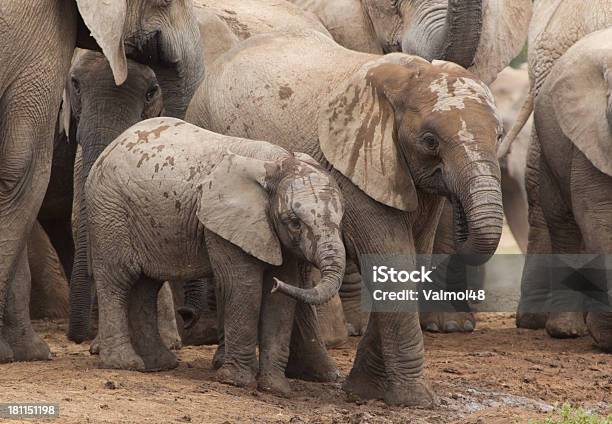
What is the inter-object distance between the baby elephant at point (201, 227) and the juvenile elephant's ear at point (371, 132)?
6.4 inches

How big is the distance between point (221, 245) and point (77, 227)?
180 cm

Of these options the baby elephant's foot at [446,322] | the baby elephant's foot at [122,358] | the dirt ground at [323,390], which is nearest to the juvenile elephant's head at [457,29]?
the baby elephant's foot at [446,322]

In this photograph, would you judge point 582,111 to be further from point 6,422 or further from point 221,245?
point 6,422

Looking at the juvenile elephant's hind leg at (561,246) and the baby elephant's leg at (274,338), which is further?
the juvenile elephant's hind leg at (561,246)

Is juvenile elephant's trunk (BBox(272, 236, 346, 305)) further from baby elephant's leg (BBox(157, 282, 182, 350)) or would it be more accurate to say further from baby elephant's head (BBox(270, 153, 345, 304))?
baby elephant's leg (BBox(157, 282, 182, 350))

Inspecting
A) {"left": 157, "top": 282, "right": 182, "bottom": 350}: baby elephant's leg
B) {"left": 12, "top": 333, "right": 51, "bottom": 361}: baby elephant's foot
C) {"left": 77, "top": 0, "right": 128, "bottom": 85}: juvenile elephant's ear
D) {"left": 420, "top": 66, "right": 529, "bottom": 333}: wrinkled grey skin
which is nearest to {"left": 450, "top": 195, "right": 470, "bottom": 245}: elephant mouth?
{"left": 77, "top": 0, "right": 128, "bottom": 85}: juvenile elephant's ear

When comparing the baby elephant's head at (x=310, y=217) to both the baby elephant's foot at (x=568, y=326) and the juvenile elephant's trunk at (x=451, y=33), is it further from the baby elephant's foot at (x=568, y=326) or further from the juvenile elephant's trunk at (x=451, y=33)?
the baby elephant's foot at (x=568, y=326)

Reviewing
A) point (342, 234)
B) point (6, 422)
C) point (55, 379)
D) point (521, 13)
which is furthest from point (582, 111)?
point (6, 422)

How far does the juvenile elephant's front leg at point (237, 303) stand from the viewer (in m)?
7.90

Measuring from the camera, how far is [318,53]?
340 inches

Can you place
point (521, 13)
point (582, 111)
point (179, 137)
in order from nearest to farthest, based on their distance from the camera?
point (179, 137)
point (582, 111)
point (521, 13)

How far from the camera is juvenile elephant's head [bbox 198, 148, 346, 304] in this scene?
25.3 ft

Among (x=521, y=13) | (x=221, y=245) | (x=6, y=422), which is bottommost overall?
(x=6, y=422)

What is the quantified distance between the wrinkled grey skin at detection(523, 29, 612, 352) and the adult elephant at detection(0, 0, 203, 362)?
2.29 metres
